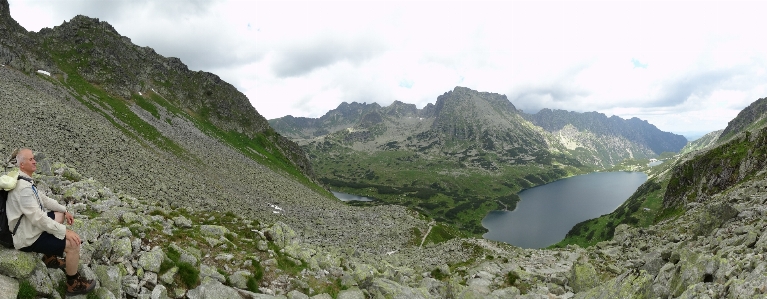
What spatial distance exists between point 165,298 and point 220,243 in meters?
7.97

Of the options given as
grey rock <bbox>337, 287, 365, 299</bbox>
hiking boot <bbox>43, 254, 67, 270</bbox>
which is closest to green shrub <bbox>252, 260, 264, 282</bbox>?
grey rock <bbox>337, 287, 365, 299</bbox>

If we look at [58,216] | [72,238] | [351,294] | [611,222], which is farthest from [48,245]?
[611,222]

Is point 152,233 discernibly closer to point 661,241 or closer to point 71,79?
point 661,241

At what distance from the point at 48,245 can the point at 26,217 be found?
99 cm

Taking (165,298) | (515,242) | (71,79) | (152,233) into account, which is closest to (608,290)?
(165,298)

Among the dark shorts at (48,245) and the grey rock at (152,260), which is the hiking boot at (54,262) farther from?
the grey rock at (152,260)

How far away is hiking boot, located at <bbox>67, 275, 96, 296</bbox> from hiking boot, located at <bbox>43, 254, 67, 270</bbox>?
0.71 meters

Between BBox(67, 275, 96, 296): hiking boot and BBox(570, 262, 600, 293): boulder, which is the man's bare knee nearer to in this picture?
BBox(67, 275, 96, 296): hiking boot

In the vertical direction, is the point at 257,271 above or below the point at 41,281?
below

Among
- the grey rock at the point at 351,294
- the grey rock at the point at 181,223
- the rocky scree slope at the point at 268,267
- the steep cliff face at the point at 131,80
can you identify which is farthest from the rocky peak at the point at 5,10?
the grey rock at the point at 351,294

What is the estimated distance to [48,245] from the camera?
938 cm

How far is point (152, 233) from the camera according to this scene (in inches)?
691

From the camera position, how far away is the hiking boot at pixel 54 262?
9763mm

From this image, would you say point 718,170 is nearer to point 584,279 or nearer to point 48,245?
point 584,279
